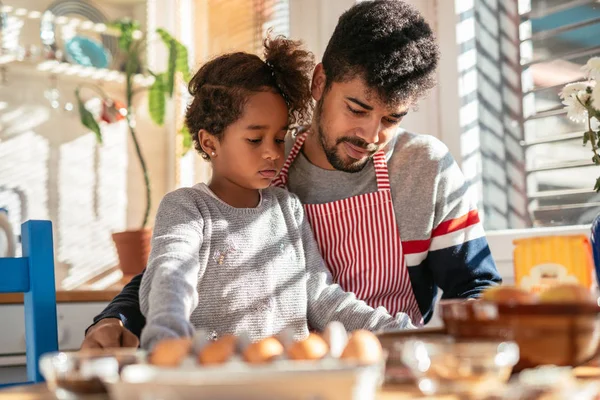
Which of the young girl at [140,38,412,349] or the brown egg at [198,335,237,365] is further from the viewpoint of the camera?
the young girl at [140,38,412,349]

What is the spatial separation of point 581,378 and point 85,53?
3.08 meters

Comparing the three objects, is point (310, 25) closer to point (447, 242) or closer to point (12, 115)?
point (447, 242)

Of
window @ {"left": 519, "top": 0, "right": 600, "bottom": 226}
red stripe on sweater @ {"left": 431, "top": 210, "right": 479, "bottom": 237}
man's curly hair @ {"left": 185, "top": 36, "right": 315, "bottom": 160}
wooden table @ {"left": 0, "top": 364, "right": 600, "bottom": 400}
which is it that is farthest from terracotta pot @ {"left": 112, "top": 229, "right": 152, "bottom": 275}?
wooden table @ {"left": 0, "top": 364, "right": 600, "bottom": 400}

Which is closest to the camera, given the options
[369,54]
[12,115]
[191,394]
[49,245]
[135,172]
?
[191,394]

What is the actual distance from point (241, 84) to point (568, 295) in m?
0.88

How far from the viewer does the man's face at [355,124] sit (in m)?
1.42

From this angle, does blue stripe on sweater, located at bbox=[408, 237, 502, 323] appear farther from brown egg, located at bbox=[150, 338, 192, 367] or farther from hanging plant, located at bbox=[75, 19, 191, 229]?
hanging plant, located at bbox=[75, 19, 191, 229]

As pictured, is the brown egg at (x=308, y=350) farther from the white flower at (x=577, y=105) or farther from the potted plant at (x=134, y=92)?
the potted plant at (x=134, y=92)

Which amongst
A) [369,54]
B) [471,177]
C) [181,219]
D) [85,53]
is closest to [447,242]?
[369,54]

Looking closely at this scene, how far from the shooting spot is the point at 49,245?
3.81 ft

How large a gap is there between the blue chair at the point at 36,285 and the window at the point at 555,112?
1.44m

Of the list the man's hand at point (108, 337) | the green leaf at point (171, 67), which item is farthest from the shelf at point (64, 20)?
the man's hand at point (108, 337)

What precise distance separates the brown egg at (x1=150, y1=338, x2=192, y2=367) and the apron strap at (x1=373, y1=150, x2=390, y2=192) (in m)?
0.96

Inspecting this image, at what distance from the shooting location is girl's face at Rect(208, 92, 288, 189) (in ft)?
4.55
